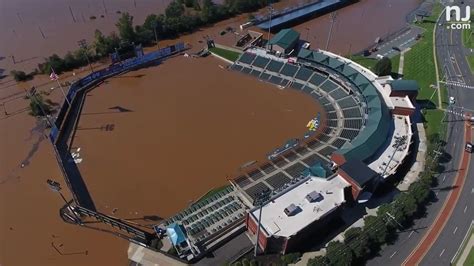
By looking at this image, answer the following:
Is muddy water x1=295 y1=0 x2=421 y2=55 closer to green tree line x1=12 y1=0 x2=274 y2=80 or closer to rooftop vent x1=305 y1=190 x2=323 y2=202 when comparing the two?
green tree line x1=12 y1=0 x2=274 y2=80

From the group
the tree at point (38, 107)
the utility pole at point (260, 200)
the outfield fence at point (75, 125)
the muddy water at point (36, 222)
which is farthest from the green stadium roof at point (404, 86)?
the tree at point (38, 107)

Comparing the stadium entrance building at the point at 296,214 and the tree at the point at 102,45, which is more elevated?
the tree at the point at 102,45

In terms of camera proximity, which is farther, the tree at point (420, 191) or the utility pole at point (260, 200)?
the tree at point (420, 191)

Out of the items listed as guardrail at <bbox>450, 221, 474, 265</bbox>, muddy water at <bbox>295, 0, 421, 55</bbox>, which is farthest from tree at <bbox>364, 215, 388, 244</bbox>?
muddy water at <bbox>295, 0, 421, 55</bbox>

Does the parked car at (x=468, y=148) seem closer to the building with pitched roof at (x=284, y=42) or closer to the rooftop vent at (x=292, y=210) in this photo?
the rooftop vent at (x=292, y=210)

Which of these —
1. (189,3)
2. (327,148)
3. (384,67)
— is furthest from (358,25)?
(327,148)

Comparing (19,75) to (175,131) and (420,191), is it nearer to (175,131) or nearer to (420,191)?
(175,131)

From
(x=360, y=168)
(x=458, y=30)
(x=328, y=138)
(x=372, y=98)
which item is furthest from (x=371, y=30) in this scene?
(x=360, y=168)
